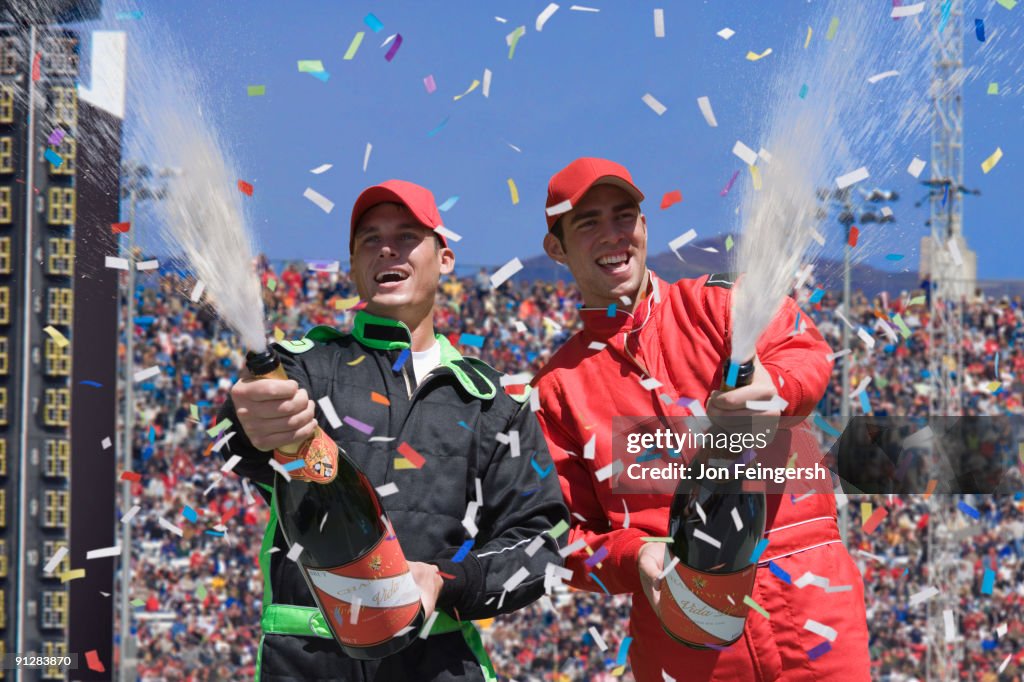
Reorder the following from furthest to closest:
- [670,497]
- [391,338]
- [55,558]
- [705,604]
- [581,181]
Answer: [55,558] < [581,181] < [670,497] < [391,338] < [705,604]

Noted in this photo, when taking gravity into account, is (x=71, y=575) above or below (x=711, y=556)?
below

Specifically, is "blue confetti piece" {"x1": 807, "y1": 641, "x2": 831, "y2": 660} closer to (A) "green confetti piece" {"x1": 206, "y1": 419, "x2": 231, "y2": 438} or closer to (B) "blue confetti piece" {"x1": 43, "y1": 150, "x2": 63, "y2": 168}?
(A) "green confetti piece" {"x1": 206, "y1": 419, "x2": 231, "y2": 438}

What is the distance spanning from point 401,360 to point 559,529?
1.81 feet

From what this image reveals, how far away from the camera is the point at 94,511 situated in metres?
8.74

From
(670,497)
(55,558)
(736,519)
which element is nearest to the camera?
(736,519)

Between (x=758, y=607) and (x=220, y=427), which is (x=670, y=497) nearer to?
(x=758, y=607)

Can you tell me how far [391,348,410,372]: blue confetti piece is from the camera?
273cm

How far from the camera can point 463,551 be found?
254 centimetres

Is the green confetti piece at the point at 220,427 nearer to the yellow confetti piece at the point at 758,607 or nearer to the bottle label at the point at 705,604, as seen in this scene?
the bottle label at the point at 705,604

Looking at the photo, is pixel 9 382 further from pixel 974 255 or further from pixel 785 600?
pixel 974 255

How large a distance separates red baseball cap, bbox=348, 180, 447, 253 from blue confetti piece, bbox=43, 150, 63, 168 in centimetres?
699

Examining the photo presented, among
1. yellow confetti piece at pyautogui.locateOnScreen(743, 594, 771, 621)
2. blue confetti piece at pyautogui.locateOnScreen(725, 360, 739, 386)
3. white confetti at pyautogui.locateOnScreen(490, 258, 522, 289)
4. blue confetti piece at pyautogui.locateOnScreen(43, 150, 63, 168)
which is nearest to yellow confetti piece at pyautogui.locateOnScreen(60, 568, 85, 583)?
blue confetti piece at pyautogui.locateOnScreen(43, 150, 63, 168)

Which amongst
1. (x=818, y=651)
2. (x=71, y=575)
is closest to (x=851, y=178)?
(x=818, y=651)

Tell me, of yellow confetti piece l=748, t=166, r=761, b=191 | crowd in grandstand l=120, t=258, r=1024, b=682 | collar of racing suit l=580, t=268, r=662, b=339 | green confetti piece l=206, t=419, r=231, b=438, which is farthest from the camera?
crowd in grandstand l=120, t=258, r=1024, b=682
